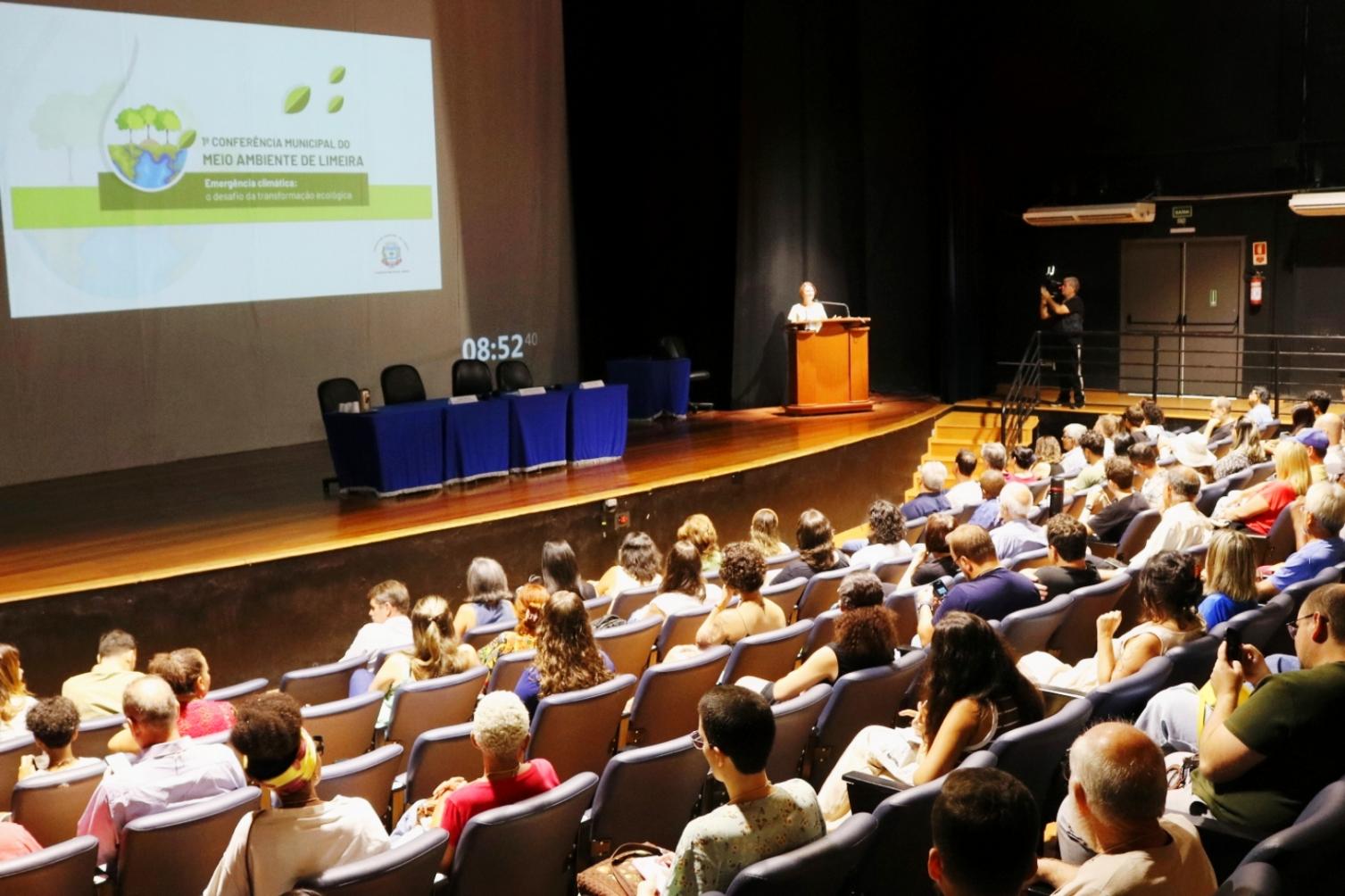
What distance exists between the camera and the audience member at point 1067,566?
5738 mm

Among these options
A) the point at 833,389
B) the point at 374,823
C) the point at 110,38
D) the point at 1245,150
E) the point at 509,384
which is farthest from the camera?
the point at 1245,150

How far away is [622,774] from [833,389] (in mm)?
9770

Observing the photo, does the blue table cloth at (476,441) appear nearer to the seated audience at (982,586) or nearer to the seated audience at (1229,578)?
the seated audience at (982,586)

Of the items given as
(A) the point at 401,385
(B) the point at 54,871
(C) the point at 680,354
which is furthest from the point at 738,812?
(C) the point at 680,354

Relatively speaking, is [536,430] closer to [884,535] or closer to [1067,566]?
[884,535]

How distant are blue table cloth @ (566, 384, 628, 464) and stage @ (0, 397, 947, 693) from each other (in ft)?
0.70

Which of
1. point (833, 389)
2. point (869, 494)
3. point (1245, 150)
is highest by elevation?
point (1245, 150)

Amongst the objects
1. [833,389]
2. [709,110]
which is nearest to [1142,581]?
[833,389]

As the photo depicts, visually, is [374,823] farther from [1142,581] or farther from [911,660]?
[1142,581]

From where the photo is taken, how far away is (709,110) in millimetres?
14469

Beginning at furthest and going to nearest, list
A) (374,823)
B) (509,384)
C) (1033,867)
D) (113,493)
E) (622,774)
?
(509,384)
(113,493)
(622,774)
(374,823)
(1033,867)

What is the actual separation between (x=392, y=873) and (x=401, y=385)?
27.3 feet

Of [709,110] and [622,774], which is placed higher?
[709,110]

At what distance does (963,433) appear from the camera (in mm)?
14062
